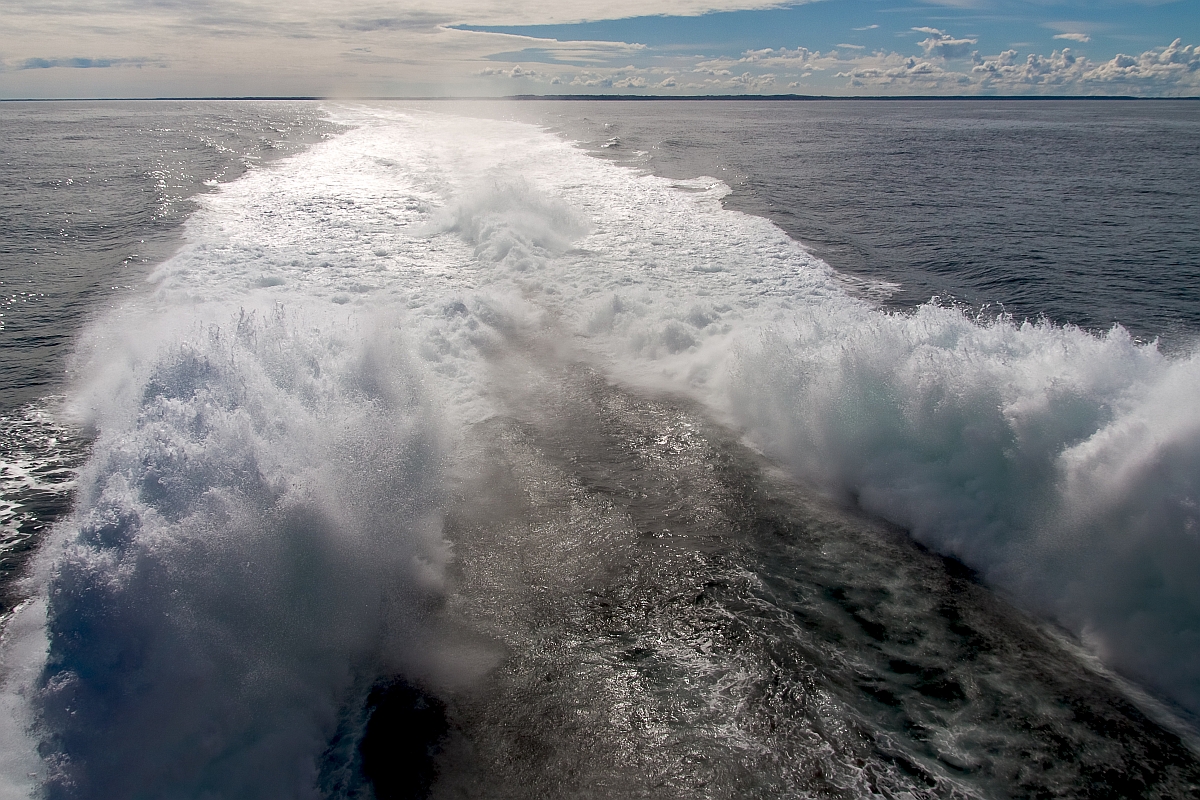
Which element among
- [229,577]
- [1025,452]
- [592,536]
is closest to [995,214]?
[1025,452]

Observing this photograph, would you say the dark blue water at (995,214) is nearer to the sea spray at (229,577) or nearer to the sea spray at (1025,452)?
the sea spray at (1025,452)

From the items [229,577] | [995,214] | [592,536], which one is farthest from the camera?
[995,214]

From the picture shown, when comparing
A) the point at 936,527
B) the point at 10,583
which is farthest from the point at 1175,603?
the point at 10,583

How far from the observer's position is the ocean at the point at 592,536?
4961 mm

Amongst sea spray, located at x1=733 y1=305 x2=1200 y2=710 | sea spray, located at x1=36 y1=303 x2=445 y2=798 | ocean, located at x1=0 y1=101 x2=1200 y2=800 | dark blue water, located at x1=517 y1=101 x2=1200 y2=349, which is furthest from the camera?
dark blue water, located at x1=517 y1=101 x2=1200 y2=349

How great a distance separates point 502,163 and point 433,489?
76.9ft

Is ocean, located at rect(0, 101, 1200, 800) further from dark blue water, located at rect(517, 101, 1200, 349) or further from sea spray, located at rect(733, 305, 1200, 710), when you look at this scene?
dark blue water, located at rect(517, 101, 1200, 349)

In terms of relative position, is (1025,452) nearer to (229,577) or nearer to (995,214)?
(229,577)

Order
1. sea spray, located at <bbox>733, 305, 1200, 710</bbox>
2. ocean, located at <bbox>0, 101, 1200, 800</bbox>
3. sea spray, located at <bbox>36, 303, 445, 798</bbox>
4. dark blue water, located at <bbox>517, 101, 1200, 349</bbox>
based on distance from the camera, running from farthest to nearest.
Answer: dark blue water, located at <bbox>517, 101, 1200, 349</bbox>
sea spray, located at <bbox>733, 305, 1200, 710</bbox>
ocean, located at <bbox>0, 101, 1200, 800</bbox>
sea spray, located at <bbox>36, 303, 445, 798</bbox>

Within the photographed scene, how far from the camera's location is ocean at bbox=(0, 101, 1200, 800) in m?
4.96

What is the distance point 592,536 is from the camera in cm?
753

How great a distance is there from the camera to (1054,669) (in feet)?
18.9

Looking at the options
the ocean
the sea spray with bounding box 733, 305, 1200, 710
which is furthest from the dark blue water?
the sea spray with bounding box 733, 305, 1200, 710

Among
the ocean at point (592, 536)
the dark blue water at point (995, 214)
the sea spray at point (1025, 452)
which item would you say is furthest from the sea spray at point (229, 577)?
the dark blue water at point (995, 214)
